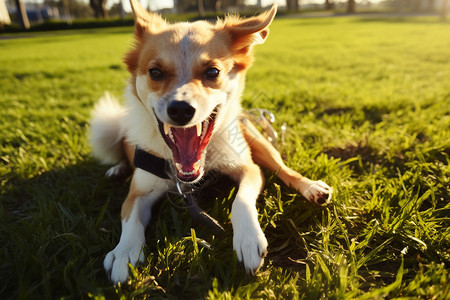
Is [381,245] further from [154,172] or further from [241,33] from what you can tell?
[241,33]

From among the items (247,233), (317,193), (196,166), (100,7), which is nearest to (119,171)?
(196,166)

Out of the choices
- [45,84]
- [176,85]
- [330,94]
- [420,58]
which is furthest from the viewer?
[420,58]

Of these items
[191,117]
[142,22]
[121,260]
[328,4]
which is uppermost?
[328,4]

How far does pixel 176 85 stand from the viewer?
80.4 inches

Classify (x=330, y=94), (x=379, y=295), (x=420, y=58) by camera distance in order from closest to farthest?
(x=379, y=295) → (x=330, y=94) → (x=420, y=58)

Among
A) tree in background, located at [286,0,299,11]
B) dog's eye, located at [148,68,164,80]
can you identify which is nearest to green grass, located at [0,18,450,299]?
dog's eye, located at [148,68,164,80]

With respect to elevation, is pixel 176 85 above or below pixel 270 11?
below

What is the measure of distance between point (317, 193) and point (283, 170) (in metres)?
0.41

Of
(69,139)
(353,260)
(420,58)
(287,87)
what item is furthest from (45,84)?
(420,58)

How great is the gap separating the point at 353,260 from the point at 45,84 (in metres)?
7.48

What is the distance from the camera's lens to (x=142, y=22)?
2.46 metres

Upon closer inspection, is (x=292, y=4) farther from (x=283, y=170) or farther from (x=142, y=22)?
(x=283, y=170)

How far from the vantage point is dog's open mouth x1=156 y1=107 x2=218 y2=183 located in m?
2.04

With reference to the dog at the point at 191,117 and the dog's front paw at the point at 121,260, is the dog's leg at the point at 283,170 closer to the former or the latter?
the dog at the point at 191,117
